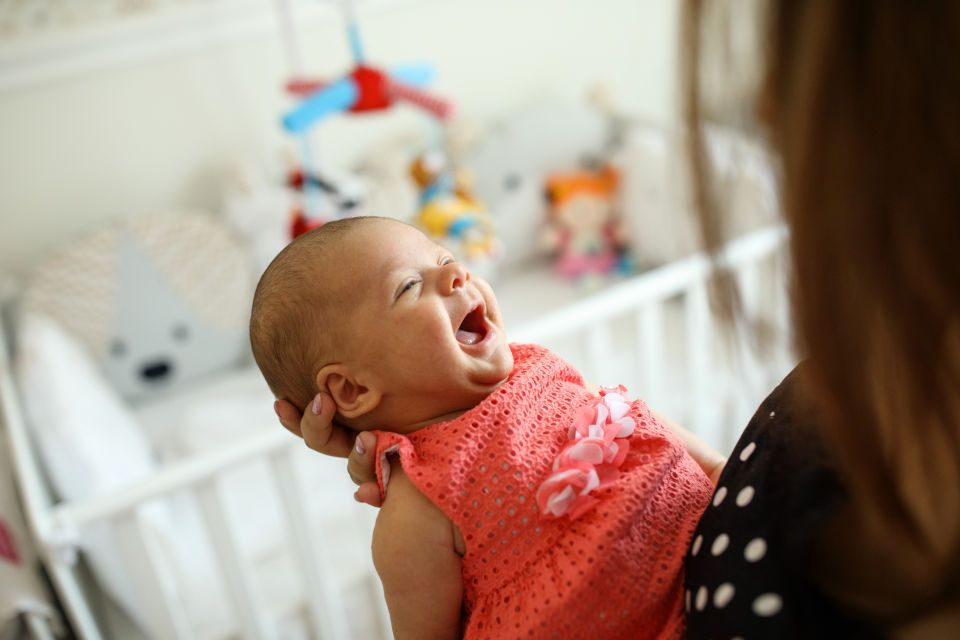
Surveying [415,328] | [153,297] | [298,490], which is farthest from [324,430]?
[153,297]

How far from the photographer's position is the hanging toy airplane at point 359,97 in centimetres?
133

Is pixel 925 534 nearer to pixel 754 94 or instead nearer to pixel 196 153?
pixel 754 94

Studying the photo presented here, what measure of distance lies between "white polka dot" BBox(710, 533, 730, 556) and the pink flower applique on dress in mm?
87

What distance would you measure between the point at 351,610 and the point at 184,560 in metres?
0.28

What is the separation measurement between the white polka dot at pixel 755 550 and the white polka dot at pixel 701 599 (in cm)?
4

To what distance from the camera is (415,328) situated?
58 cm

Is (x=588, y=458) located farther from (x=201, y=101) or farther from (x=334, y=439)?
(x=201, y=101)

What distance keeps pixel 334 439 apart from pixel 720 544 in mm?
308

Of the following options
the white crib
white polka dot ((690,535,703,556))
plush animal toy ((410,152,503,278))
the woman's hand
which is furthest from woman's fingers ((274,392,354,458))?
plush animal toy ((410,152,503,278))

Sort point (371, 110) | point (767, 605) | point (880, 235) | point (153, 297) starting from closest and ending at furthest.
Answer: point (880, 235), point (767, 605), point (371, 110), point (153, 297)

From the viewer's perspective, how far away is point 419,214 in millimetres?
1739

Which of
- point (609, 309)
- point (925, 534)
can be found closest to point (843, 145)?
point (925, 534)

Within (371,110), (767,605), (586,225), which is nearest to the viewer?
(767,605)

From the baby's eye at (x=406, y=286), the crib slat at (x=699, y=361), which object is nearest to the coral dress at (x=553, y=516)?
the baby's eye at (x=406, y=286)
